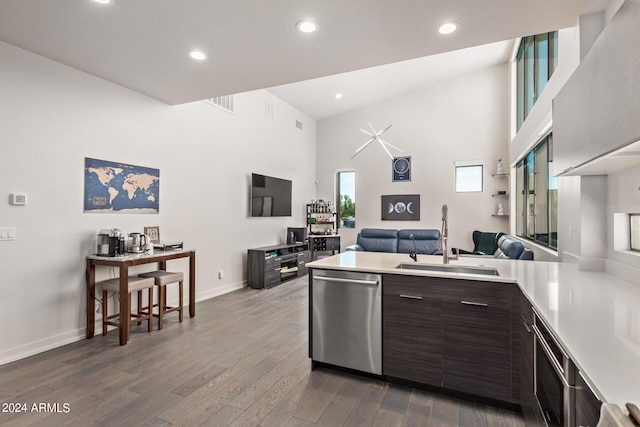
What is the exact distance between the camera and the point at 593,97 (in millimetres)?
1552

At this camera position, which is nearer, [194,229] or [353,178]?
[194,229]

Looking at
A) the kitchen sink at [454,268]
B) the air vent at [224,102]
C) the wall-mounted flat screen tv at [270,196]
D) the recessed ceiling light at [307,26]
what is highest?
the air vent at [224,102]

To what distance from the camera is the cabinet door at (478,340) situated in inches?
80.4

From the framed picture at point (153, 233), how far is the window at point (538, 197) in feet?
15.0

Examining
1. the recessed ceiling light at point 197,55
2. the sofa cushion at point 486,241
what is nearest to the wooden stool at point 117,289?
the recessed ceiling light at point 197,55

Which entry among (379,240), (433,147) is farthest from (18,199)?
(433,147)

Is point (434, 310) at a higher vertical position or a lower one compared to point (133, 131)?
lower

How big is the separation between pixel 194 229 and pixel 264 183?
6.04ft

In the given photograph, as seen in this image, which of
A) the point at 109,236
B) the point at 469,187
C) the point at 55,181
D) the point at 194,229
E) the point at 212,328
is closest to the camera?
the point at 55,181

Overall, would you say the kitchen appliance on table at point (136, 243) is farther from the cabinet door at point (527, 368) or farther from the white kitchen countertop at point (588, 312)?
the cabinet door at point (527, 368)

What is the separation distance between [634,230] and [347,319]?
201 cm

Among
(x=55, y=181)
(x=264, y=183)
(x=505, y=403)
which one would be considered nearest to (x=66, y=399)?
(x=55, y=181)

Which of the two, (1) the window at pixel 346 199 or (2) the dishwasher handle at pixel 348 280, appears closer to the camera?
(2) the dishwasher handle at pixel 348 280

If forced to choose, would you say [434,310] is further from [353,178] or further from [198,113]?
[353,178]
